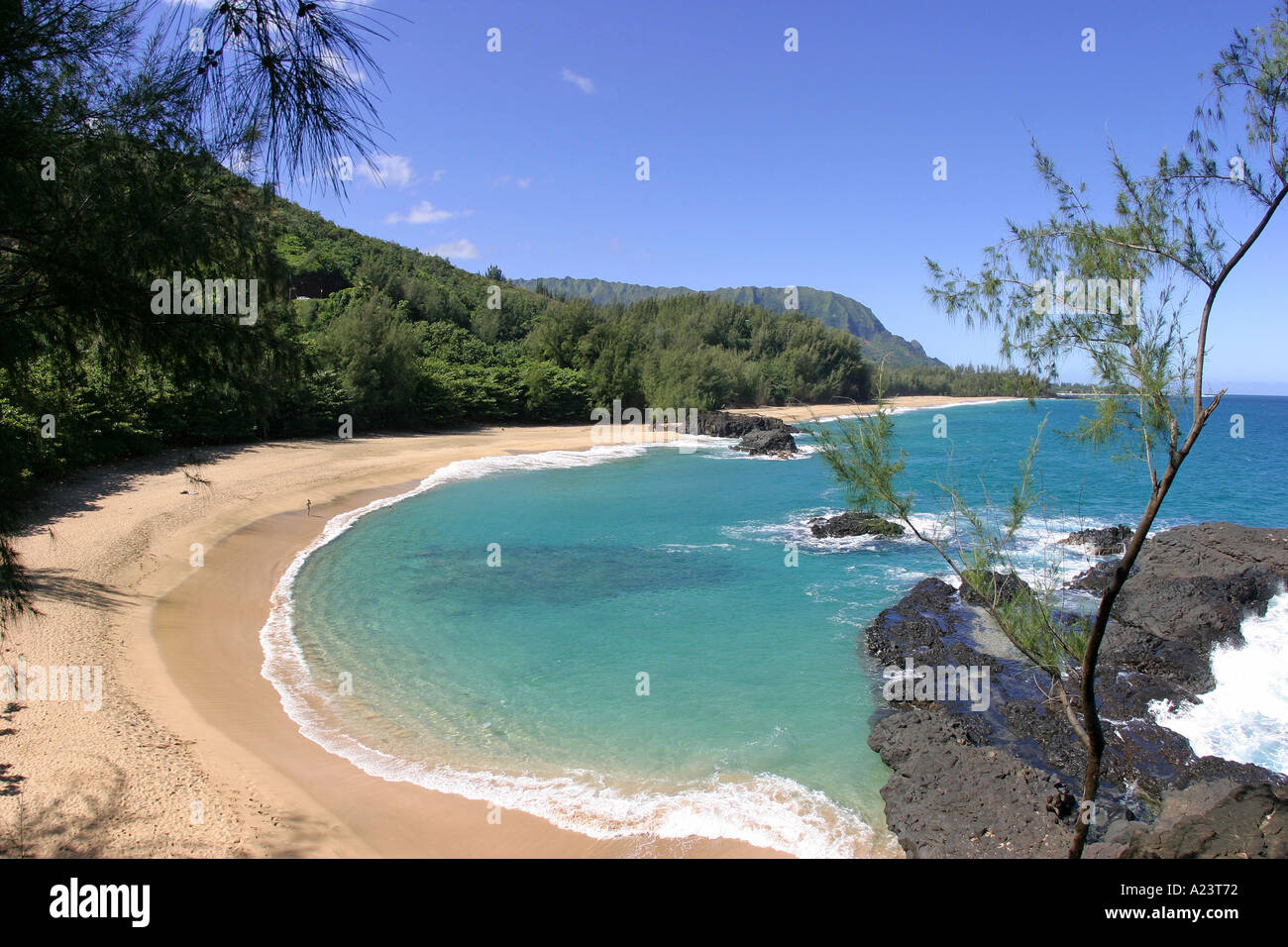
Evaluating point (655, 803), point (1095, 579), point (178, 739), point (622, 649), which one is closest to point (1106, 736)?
point (655, 803)

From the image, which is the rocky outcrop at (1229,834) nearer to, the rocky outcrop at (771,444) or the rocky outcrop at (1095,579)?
the rocky outcrop at (1095,579)

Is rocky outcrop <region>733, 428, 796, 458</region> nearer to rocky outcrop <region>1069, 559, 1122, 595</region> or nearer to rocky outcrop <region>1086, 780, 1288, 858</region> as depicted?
rocky outcrop <region>1069, 559, 1122, 595</region>

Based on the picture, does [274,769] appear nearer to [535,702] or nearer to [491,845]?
[491,845]

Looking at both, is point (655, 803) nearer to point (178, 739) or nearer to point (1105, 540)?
point (178, 739)

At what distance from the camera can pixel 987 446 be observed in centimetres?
4716

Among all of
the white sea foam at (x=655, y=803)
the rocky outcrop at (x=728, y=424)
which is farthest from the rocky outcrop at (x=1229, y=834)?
the rocky outcrop at (x=728, y=424)

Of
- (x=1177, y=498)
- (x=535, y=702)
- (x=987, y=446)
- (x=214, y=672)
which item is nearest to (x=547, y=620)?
(x=535, y=702)

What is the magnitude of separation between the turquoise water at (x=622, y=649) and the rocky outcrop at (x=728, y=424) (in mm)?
22990

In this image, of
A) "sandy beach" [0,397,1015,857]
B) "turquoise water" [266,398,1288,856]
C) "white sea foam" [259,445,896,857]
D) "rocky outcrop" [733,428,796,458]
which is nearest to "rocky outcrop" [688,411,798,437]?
"rocky outcrop" [733,428,796,458]

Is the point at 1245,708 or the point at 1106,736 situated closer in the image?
the point at 1106,736

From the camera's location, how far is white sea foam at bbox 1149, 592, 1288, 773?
381 inches

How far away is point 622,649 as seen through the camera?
12.9 m

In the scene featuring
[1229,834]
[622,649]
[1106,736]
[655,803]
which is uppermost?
[1229,834]

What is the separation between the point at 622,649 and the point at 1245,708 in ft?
32.5
